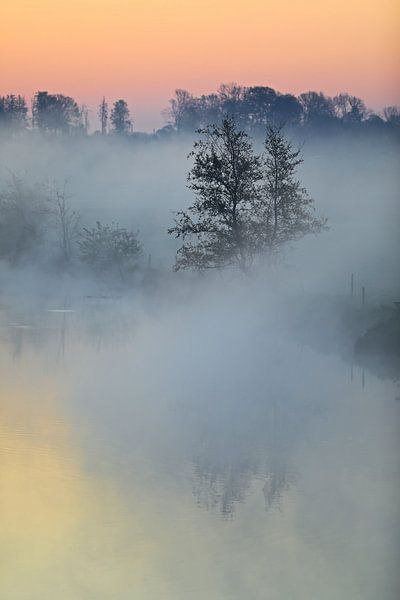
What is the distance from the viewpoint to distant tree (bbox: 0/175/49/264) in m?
93.2

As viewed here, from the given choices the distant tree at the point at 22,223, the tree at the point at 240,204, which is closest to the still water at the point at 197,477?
the tree at the point at 240,204

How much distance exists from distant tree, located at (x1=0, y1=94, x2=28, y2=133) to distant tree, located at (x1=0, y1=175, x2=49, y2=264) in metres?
63.6

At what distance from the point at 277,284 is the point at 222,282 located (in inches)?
268

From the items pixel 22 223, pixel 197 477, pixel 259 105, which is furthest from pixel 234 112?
pixel 197 477

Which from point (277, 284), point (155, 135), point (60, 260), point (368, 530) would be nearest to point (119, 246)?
point (60, 260)

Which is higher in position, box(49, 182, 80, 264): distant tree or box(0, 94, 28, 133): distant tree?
box(0, 94, 28, 133): distant tree

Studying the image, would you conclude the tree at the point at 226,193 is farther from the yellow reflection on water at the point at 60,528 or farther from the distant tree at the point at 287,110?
the distant tree at the point at 287,110

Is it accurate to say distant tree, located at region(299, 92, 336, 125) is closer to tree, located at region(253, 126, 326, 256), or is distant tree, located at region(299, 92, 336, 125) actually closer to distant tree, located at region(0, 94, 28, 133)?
distant tree, located at region(0, 94, 28, 133)

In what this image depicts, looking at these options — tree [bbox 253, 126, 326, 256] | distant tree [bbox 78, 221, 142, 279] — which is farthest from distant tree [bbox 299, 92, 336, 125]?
tree [bbox 253, 126, 326, 256]

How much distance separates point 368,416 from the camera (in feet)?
98.3

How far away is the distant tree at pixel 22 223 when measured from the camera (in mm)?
93250

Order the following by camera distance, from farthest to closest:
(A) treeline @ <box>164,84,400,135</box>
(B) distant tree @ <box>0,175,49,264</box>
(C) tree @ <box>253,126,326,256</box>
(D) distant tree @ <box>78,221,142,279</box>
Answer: (A) treeline @ <box>164,84,400,135</box> < (B) distant tree @ <box>0,175,49,264</box> < (D) distant tree @ <box>78,221,142,279</box> < (C) tree @ <box>253,126,326,256</box>

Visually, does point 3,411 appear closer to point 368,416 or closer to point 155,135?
point 368,416

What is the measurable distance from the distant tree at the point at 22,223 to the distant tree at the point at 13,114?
6363 centimetres
